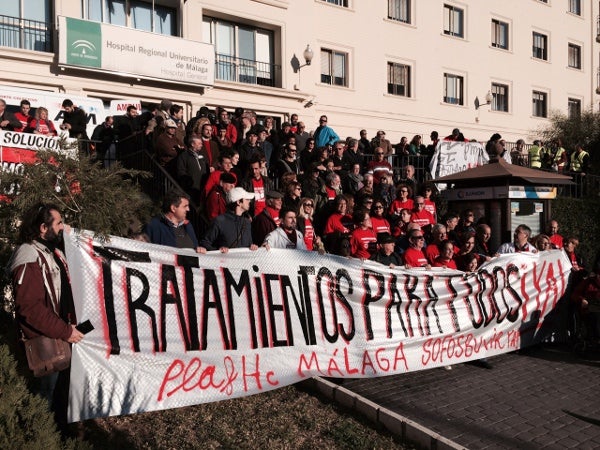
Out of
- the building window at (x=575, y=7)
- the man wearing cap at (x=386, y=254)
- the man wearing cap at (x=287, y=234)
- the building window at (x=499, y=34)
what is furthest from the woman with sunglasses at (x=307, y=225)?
the building window at (x=575, y=7)

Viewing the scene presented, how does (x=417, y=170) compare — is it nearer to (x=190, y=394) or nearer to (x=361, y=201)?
(x=361, y=201)

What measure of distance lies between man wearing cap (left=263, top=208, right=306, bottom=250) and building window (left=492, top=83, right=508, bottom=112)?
24570 millimetres

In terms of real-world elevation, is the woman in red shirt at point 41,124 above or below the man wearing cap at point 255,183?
above

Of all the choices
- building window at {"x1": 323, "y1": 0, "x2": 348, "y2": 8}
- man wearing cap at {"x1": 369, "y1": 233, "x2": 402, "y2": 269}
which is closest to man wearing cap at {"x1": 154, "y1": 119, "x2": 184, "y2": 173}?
man wearing cap at {"x1": 369, "y1": 233, "x2": 402, "y2": 269}

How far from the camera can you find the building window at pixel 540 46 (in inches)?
1232

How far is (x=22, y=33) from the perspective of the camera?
17641 millimetres

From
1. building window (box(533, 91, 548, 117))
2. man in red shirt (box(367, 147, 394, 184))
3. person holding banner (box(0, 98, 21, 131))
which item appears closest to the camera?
person holding banner (box(0, 98, 21, 131))

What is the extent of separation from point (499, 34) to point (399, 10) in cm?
686

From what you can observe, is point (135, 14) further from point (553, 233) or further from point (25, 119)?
point (553, 233)

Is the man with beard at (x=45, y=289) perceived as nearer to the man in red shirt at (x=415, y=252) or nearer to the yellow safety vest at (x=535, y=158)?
the man in red shirt at (x=415, y=252)

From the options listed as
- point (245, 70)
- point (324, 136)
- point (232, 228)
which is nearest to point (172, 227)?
point (232, 228)

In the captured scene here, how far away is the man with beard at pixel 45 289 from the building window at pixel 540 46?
31.4 meters

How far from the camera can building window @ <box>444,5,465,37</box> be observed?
27.4 metres

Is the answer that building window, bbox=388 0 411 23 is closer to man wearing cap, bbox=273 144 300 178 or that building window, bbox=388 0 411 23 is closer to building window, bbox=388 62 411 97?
building window, bbox=388 62 411 97
